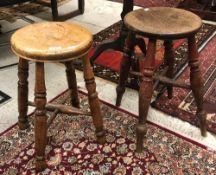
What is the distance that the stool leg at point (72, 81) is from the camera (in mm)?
1604

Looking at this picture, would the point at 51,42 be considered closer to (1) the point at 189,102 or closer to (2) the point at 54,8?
(1) the point at 189,102

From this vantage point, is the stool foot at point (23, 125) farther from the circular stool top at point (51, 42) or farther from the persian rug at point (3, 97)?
the circular stool top at point (51, 42)

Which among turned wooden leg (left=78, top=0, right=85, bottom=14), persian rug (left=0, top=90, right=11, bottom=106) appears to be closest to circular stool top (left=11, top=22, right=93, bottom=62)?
persian rug (left=0, top=90, right=11, bottom=106)

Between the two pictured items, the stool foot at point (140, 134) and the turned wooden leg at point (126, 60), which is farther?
the turned wooden leg at point (126, 60)

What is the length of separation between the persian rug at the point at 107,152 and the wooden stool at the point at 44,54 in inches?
3.5

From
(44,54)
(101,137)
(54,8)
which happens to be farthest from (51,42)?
(54,8)

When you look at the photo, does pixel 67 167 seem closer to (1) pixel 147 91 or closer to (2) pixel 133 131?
(2) pixel 133 131

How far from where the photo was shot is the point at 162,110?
1816 mm

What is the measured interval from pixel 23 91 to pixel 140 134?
Answer: 62 centimetres

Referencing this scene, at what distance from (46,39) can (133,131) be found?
2.33 ft

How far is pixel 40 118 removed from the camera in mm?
1312

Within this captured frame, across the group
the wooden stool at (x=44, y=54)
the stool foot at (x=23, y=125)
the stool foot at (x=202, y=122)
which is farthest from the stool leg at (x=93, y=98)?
the stool foot at (x=202, y=122)

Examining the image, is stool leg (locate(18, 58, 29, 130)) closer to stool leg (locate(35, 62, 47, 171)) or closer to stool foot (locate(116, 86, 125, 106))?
stool leg (locate(35, 62, 47, 171))

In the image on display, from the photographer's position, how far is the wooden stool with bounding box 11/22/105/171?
1.22 metres
